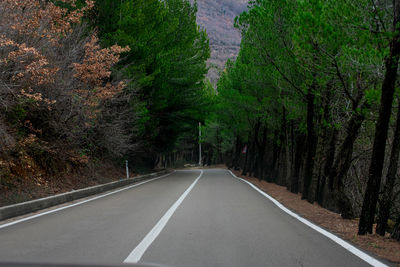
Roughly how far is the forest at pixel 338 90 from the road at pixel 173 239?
2065 mm

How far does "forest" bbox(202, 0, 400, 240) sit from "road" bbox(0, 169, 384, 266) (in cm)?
206

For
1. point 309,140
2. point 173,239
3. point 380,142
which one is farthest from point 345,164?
point 173,239

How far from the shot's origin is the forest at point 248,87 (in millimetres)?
7988

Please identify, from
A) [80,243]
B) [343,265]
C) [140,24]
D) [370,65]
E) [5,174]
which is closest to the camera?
[343,265]

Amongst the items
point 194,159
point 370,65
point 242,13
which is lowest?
point 194,159

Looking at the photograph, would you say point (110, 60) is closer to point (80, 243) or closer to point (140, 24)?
point (140, 24)

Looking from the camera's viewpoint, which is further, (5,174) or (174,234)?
(5,174)

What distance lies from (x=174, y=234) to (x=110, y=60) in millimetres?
10149

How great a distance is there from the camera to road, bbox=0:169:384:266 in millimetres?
4968

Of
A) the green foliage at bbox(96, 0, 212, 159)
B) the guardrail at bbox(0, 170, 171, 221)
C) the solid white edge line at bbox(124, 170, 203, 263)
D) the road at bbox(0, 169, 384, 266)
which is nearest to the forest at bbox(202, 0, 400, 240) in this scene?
the road at bbox(0, 169, 384, 266)

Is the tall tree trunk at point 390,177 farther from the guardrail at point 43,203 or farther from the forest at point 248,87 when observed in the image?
the guardrail at point 43,203

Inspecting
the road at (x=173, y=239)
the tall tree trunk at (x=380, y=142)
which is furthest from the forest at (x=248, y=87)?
the road at (x=173, y=239)

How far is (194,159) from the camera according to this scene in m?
95.2

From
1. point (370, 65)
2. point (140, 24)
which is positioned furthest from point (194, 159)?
point (370, 65)
